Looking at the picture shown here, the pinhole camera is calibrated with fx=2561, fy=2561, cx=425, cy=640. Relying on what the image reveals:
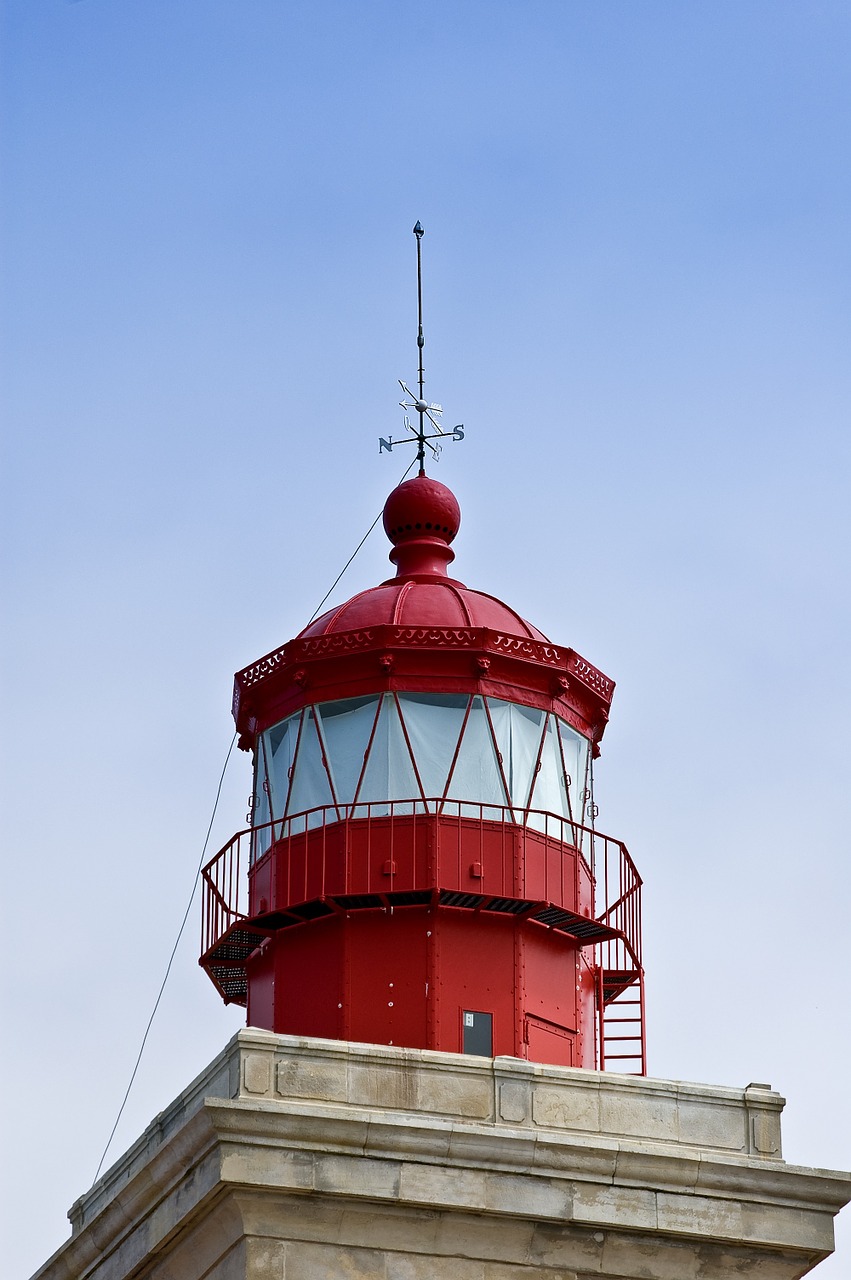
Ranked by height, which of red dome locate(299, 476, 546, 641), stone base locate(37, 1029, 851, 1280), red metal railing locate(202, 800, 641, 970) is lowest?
stone base locate(37, 1029, 851, 1280)

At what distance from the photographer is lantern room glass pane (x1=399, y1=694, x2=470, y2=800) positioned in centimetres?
1702

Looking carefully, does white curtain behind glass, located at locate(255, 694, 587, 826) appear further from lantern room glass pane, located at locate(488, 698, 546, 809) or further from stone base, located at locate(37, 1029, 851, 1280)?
stone base, located at locate(37, 1029, 851, 1280)

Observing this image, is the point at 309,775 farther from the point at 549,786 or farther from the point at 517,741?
the point at 549,786

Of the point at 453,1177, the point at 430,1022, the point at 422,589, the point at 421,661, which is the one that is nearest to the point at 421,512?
the point at 422,589

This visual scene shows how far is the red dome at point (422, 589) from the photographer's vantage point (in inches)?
696

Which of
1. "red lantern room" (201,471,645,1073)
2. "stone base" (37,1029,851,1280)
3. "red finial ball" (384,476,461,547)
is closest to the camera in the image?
"stone base" (37,1029,851,1280)

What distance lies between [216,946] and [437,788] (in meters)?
1.93

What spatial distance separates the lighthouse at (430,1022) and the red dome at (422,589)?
0.09ft

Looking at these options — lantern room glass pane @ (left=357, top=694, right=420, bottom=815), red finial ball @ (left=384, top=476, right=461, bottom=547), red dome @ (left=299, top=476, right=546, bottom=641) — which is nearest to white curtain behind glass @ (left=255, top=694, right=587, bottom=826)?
lantern room glass pane @ (left=357, top=694, right=420, bottom=815)

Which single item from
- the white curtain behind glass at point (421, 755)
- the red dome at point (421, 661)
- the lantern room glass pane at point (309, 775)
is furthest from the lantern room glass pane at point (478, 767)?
the lantern room glass pane at point (309, 775)

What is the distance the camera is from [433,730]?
17.2m

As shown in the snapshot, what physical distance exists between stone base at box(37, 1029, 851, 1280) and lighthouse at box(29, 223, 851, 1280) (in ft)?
0.05

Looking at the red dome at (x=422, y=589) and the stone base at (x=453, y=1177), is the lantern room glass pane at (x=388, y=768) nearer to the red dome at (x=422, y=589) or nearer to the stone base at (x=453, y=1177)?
the red dome at (x=422, y=589)

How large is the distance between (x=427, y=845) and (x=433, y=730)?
92 cm
